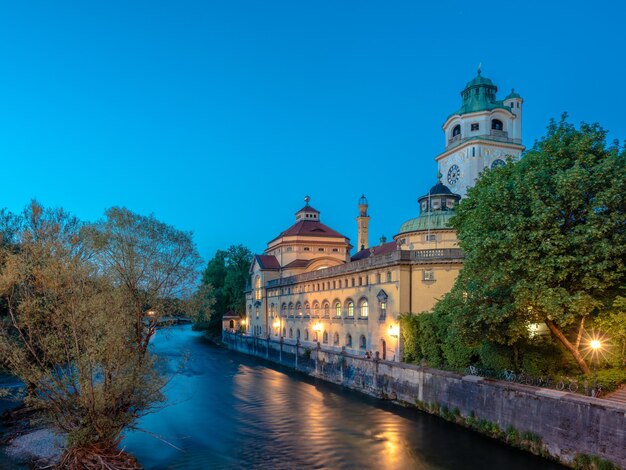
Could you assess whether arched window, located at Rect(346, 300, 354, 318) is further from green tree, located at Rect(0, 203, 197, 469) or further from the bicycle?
green tree, located at Rect(0, 203, 197, 469)

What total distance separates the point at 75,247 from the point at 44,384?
203 inches

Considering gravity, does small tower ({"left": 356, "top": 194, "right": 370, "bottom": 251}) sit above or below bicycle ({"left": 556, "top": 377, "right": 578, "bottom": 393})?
above

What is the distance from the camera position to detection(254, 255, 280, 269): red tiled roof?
210ft

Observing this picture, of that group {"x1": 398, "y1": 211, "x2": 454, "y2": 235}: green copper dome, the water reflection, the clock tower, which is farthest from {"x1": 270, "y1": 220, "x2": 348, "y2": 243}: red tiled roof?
the water reflection

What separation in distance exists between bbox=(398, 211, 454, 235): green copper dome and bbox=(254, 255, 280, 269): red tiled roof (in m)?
25.6

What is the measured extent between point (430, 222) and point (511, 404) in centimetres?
2179

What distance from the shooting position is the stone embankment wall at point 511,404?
16.9 m

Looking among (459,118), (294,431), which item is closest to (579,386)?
(294,431)

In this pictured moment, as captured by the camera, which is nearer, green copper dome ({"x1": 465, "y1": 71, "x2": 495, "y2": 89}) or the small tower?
green copper dome ({"x1": 465, "y1": 71, "x2": 495, "y2": 89})

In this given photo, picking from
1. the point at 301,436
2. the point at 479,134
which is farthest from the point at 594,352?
the point at 479,134

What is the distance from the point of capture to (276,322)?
2420 inches

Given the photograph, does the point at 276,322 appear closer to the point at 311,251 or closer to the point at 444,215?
the point at 311,251

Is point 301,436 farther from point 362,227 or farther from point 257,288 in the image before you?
point 362,227

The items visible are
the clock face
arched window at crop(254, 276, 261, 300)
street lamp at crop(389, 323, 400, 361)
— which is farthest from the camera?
arched window at crop(254, 276, 261, 300)
